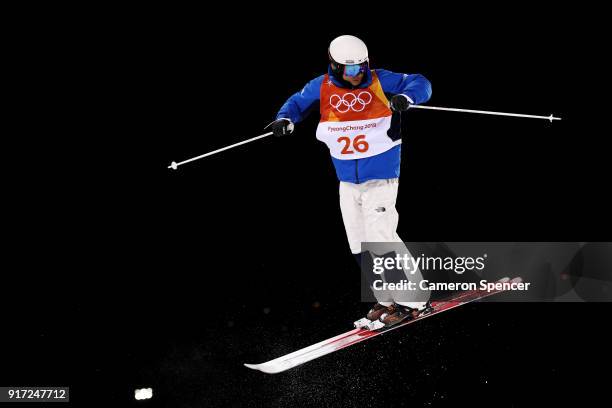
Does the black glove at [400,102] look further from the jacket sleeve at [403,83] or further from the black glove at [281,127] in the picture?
the black glove at [281,127]

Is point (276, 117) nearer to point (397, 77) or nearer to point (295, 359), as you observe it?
point (397, 77)

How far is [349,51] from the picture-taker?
4672 mm

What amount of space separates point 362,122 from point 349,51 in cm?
36

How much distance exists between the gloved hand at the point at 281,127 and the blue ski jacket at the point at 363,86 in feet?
0.23

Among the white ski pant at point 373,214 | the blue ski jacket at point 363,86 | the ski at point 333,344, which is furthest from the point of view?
the ski at point 333,344

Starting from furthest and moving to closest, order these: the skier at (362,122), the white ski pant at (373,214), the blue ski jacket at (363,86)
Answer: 1. the white ski pant at (373,214)
2. the blue ski jacket at (363,86)
3. the skier at (362,122)

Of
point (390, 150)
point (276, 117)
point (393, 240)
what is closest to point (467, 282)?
point (393, 240)

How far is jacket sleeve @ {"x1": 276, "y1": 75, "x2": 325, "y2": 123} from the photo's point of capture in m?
4.90

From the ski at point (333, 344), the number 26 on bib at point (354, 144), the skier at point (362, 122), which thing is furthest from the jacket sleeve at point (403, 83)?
the ski at point (333, 344)

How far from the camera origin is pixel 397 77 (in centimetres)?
483

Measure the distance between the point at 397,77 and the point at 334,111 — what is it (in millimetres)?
357

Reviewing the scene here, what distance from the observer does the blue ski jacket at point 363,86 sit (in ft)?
15.8

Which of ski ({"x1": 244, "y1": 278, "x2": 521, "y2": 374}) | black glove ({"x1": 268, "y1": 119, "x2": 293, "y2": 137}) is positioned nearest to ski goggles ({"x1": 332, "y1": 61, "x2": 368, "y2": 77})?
black glove ({"x1": 268, "y1": 119, "x2": 293, "y2": 137})

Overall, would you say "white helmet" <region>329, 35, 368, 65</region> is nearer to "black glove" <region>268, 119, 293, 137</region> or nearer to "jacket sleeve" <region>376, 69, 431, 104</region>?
"jacket sleeve" <region>376, 69, 431, 104</region>
